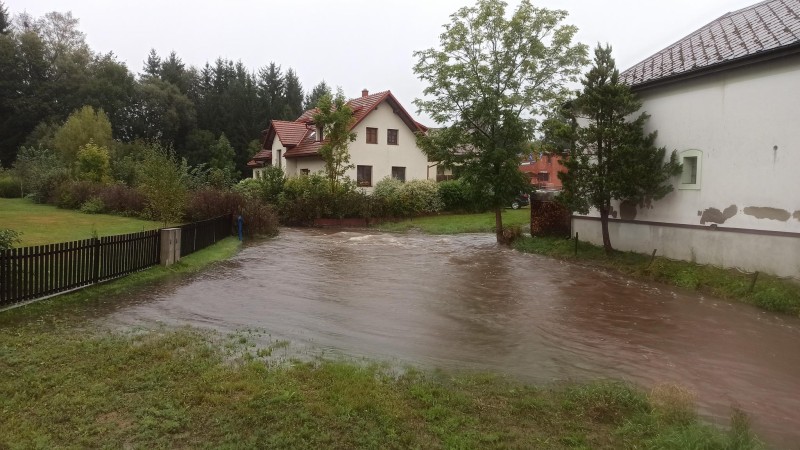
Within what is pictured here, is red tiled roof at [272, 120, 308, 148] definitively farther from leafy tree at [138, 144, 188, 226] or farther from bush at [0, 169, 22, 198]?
leafy tree at [138, 144, 188, 226]

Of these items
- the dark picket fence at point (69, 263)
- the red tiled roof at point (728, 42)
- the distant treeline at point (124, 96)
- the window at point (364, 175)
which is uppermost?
the distant treeline at point (124, 96)

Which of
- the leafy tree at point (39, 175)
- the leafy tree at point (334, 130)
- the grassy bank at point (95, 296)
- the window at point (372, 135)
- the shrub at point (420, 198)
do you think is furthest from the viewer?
the window at point (372, 135)

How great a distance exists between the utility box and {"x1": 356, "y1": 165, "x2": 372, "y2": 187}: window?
2193 cm

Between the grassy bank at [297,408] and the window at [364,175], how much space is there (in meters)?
29.4

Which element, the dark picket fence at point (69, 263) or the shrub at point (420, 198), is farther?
the shrub at point (420, 198)

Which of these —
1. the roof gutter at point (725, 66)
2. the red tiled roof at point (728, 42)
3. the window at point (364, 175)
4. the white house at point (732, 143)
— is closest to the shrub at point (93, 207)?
the window at point (364, 175)

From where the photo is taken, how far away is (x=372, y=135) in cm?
3619

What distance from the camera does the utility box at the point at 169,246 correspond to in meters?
13.6

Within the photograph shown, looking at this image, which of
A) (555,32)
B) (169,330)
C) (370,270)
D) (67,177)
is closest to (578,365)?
(169,330)

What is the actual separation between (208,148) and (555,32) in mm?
48505

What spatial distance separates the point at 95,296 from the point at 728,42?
637 inches

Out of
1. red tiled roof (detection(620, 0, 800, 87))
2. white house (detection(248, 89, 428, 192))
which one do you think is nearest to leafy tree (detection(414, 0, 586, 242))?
red tiled roof (detection(620, 0, 800, 87))

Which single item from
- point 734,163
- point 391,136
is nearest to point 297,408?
point 734,163

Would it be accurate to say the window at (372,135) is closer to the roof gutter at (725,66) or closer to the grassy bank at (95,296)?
the grassy bank at (95,296)
